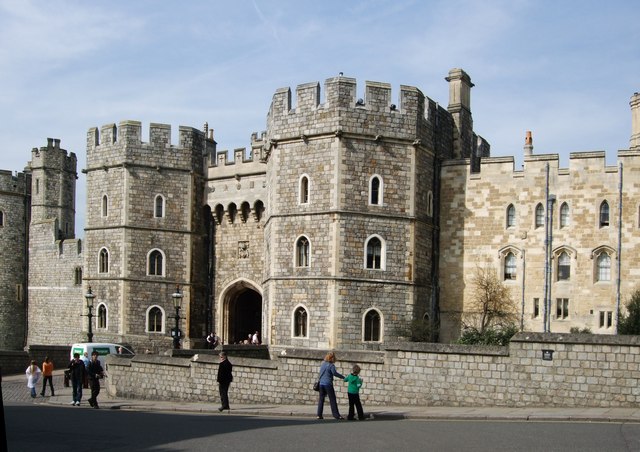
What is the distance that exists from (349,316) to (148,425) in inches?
558

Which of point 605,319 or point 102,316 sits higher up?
point 605,319

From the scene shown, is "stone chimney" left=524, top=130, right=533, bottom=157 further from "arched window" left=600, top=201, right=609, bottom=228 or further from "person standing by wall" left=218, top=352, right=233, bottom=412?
"person standing by wall" left=218, top=352, right=233, bottom=412

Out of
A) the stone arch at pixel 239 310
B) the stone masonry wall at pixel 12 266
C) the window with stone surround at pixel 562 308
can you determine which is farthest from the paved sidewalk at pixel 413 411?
the stone masonry wall at pixel 12 266

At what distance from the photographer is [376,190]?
Answer: 102ft

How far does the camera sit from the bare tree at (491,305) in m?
32.3

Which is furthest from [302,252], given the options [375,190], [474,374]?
[474,374]

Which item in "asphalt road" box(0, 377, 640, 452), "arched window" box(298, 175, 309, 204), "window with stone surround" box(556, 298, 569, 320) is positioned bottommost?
"asphalt road" box(0, 377, 640, 452)

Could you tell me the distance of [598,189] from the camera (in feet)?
103

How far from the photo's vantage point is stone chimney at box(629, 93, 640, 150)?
117 ft

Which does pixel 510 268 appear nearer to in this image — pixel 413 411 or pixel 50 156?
pixel 413 411

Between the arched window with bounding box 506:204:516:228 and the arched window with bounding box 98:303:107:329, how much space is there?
16795 millimetres

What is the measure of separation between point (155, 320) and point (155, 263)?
92.7 inches

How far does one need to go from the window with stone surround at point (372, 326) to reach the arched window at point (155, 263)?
1132 centimetres

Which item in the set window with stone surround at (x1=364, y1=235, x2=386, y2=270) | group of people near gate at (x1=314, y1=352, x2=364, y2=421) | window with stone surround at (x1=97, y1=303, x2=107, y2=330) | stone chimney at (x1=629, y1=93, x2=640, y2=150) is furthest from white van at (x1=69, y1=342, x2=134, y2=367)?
stone chimney at (x1=629, y1=93, x2=640, y2=150)
